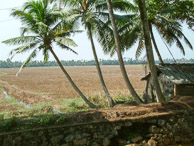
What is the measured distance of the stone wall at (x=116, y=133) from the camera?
212 inches

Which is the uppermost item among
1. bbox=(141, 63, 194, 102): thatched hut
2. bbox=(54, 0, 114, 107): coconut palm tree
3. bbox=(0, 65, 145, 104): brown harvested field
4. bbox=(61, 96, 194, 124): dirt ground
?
bbox=(54, 0, 114, 107): coconut palm tree

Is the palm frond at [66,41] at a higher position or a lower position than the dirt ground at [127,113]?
higher

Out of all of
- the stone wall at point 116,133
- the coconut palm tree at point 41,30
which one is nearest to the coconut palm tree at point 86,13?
the coconut palm tree at point 41,30

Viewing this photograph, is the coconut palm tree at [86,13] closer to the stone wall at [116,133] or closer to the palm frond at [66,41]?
the palm frond at [66,41]

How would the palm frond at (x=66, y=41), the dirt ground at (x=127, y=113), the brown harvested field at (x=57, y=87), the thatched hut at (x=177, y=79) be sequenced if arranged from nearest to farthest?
the dirt ground at (x=127, y=113)
the thatched hut at (x=177, y=79)
the palm frond at (x=66, y=41)
the brown harvested field at (x=57, y=87)

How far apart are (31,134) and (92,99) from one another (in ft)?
24.3

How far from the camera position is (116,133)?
18.4ft

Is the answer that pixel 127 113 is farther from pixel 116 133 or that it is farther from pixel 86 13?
pixel 86 13

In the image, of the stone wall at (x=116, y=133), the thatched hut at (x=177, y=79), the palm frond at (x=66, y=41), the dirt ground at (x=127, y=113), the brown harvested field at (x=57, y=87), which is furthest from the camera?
the brown harvested field at (x=57, y=87)

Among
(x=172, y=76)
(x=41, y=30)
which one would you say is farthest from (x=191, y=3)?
(x=41, y=30)

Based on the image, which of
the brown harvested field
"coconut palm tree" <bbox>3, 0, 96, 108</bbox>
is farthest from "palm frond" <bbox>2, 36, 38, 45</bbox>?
the brown harvested field

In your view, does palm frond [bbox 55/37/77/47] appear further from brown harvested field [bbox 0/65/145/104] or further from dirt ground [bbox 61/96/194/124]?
brown harvested field [bbox 0/65/145/104]

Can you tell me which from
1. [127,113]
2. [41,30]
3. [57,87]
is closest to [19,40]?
[41,30]

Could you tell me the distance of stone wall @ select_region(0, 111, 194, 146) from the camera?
5.39 m
